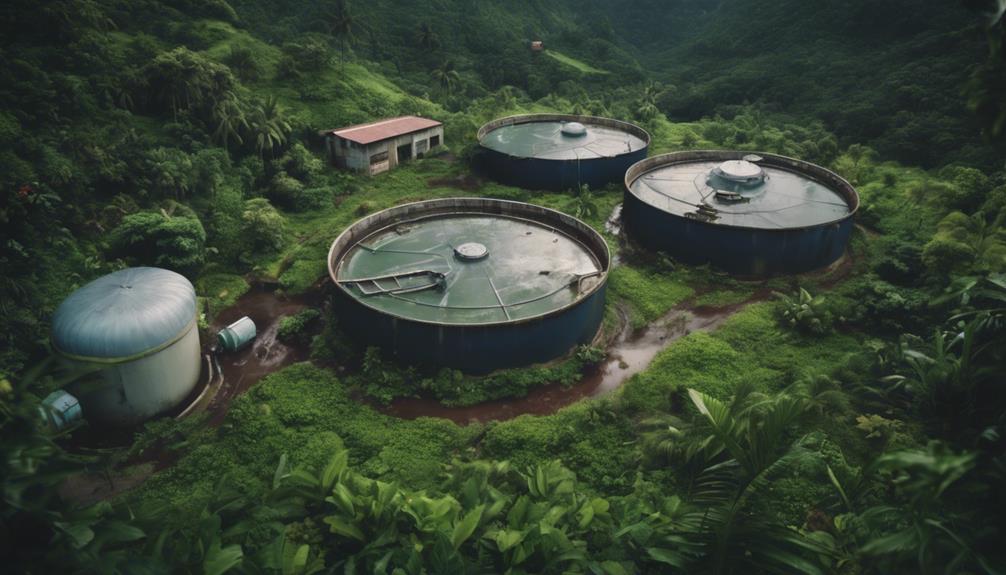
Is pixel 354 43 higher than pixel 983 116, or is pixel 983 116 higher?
pixel 983 116

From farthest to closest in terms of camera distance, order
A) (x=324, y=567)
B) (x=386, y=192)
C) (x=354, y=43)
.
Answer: (x=354, y=43) → (x=386, y=192) → (x=324, y=567)

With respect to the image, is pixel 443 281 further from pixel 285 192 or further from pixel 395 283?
pixel 285 192

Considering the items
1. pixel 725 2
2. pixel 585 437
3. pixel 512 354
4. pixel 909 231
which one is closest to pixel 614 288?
pixel 512 354

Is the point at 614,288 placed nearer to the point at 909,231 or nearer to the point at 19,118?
the point at 909,231

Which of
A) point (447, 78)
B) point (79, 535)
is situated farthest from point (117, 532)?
point (447, 78)

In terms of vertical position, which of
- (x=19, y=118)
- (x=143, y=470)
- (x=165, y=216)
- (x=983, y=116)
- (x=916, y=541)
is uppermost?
(x=983, y=116)
